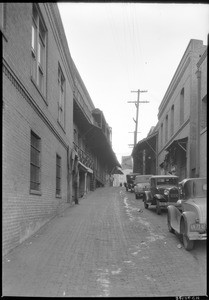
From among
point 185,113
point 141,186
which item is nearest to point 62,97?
point 185,113

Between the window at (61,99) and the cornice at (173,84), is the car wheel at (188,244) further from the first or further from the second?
the cornice at (173,84)

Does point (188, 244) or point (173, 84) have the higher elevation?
point (173, 84)

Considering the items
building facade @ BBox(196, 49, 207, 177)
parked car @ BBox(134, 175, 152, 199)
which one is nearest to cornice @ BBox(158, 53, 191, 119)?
building facade @ BBox(196, 49, 207, 177)

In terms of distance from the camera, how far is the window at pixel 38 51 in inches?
510

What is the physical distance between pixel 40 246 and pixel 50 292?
144 inches

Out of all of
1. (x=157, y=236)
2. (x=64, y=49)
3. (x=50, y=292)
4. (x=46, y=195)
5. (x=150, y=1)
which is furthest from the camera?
(x=64, y=49)

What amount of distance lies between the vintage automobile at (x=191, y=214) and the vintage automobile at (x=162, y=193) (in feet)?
15.2

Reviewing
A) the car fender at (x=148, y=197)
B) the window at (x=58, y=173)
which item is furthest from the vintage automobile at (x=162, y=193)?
the window at (x=58, y=173)

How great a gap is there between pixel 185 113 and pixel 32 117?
1519cm

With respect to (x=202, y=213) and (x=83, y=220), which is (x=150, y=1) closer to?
(x=202, y=213)

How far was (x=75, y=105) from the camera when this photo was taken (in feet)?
80.2

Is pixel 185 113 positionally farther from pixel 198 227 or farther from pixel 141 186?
pixel 198 227

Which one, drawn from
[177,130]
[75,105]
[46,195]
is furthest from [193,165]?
[46,195]

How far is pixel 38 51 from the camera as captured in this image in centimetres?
1374
